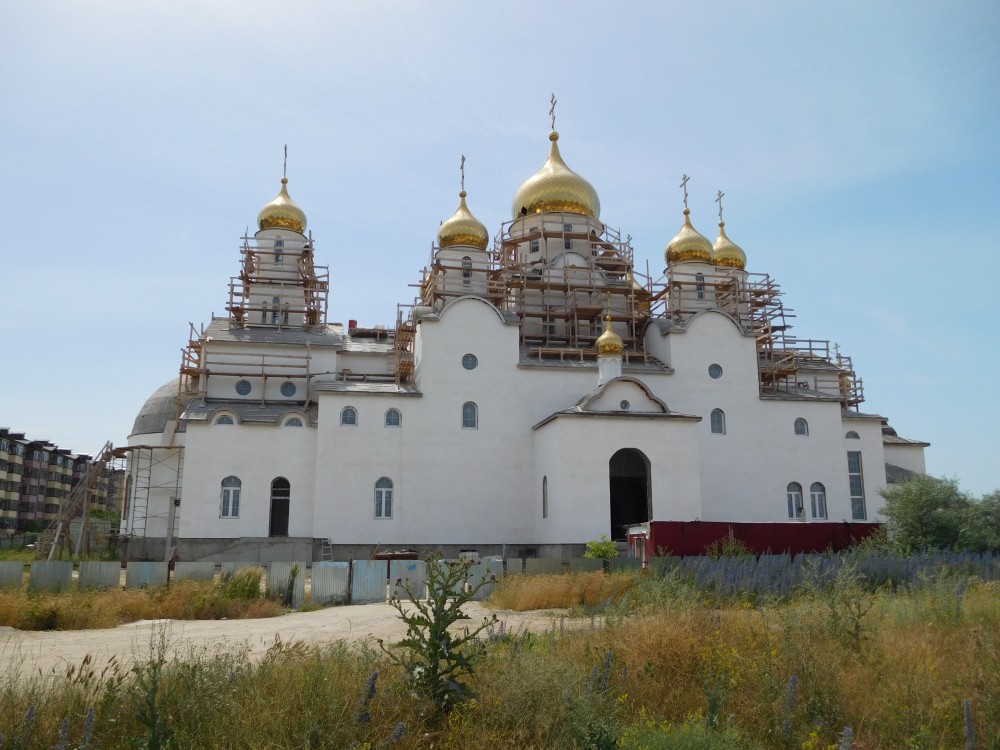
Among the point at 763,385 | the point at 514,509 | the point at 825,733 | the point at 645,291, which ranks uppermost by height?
the point at 645,291

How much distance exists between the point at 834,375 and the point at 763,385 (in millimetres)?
4702

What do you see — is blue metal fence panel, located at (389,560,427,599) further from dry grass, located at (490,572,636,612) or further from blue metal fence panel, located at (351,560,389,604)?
dry grass, located at (490,572,636,612)

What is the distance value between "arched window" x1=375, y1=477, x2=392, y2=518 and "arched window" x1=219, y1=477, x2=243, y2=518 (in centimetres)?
433

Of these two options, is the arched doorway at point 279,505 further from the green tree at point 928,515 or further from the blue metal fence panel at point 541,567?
the green tree at point 928,515

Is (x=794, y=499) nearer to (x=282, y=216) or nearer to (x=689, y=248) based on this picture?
(x=689, y=248)

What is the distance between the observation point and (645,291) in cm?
3102

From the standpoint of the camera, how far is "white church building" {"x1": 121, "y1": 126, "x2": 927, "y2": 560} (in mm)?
24781

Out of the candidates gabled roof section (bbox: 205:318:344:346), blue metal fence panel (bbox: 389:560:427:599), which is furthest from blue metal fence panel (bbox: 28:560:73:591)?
gabled roof section (bbox: 205:318:344:346)

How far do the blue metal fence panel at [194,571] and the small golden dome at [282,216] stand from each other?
19.6 meters

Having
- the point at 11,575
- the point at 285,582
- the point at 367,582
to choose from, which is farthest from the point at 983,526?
the point at 11,575

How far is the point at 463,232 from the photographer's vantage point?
1225 inches

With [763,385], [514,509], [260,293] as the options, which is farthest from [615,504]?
[260,293]

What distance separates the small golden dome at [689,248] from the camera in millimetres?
33125

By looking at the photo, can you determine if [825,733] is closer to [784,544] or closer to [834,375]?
[784,544]
